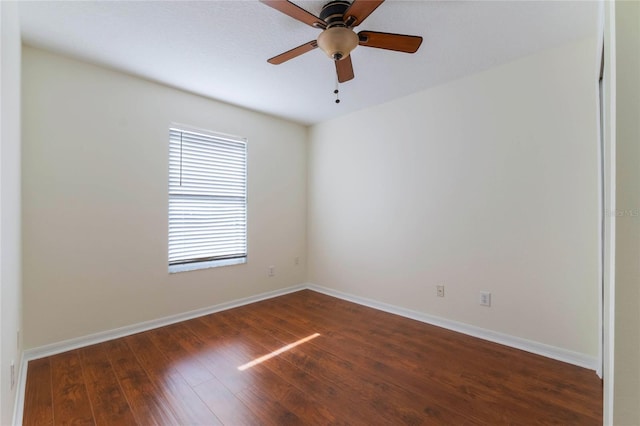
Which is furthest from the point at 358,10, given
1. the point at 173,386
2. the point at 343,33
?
the point at 173,386

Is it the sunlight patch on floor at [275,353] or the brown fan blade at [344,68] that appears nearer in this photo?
the brown fan blade at [344,68]

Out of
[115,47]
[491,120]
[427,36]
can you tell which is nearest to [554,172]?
[491,120]

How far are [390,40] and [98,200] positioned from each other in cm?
275

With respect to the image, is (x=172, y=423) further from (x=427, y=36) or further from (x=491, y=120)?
(x=491, y=120)

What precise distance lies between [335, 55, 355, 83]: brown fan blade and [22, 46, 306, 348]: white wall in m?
1.82

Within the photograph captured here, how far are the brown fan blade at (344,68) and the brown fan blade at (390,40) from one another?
0.63 feet

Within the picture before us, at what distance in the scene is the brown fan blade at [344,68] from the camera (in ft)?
6.65

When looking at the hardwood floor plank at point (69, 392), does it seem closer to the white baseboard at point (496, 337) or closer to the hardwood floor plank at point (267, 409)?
the hardwood floor plank at point (267, 409)

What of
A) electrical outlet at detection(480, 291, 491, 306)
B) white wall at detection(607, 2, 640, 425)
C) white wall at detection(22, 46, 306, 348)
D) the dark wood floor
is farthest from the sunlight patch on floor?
white wall at detection(607, 2, 640, 425)

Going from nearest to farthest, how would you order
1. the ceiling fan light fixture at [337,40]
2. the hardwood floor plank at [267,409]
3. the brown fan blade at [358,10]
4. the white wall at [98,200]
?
the brown fan blade at [358,10]
the hardwood floor plank at [267,409]
the ceiling fan light fixture at [337,40]
the white wall at [98,200]

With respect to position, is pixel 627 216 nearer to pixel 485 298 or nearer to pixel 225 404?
pixel 485 298

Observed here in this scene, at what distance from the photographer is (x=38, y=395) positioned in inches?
71.3

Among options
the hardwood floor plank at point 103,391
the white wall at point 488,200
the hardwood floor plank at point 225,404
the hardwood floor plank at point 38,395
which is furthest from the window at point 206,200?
the hardwood floor plank at point 225,404

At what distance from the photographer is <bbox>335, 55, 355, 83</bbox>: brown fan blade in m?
2.03
